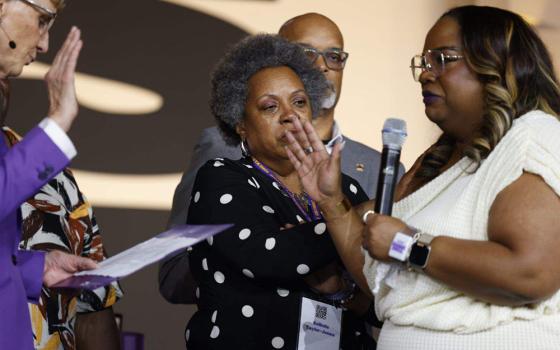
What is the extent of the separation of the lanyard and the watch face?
65 cm

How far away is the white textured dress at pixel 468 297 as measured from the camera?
275cm

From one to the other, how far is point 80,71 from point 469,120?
3626 mm

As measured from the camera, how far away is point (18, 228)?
255 cm

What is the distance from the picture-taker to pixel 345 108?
6328mm

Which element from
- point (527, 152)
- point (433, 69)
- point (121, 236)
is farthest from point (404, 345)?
point (121, 236)

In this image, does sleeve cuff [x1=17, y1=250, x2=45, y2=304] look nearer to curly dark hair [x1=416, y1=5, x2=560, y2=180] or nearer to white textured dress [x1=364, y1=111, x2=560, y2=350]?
white textured dress [x1=364, y1=111, x2=560, y2=350]

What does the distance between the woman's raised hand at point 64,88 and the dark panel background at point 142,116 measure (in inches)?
145

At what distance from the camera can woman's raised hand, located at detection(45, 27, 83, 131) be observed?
2.33 m

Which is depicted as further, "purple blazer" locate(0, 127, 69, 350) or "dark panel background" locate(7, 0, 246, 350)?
"dark panel background" locate(7, 0, 246, 350)

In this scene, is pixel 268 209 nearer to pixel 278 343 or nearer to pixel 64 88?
pixel 278 343

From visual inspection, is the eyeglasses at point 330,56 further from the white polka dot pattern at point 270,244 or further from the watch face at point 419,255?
the watch face at point 419,255

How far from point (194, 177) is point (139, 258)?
1809mm

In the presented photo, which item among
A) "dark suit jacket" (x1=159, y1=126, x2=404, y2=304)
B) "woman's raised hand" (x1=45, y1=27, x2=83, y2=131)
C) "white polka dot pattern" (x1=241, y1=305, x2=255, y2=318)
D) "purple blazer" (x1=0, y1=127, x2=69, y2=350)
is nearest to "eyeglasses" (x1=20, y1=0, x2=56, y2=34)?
"woman's raised hand" (x1=45, y1=27, x2=83, y2=131)

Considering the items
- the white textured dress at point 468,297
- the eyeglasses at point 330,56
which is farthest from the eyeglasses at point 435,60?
the eyeglasses at point 330,56
